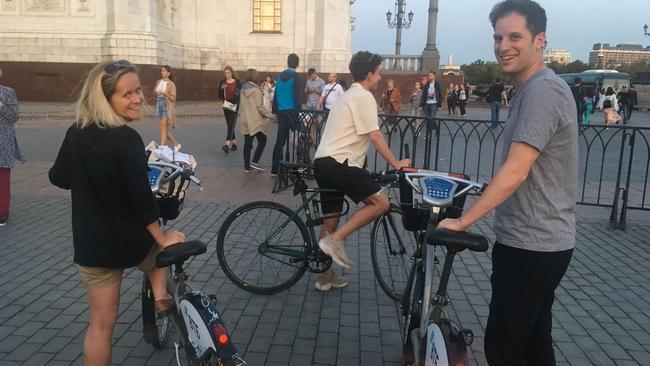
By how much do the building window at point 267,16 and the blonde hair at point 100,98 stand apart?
2468cm

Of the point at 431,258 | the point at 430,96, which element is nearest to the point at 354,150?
the point at 431,258

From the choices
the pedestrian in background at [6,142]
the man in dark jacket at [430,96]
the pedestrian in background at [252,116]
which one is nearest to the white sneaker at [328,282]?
the pedestrian in background at [6,142]

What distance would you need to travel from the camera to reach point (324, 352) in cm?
357

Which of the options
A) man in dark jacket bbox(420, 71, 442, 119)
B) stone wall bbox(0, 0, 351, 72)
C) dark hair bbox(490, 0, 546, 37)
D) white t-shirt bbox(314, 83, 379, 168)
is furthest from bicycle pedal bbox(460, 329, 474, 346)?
stone wall bbox(0, 0, 351, 72)

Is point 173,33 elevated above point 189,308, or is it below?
above

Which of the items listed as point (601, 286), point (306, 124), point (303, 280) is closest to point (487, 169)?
point (306, 124)

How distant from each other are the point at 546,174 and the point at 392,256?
2.37m

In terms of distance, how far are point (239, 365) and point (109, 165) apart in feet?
3.43

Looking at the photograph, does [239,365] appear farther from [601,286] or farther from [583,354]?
[601,286]

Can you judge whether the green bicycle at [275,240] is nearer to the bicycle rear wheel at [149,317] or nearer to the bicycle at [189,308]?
the bicycle rear wheel at [149,317]

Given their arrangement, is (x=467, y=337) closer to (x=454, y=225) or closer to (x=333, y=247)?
(x=454, y=225)

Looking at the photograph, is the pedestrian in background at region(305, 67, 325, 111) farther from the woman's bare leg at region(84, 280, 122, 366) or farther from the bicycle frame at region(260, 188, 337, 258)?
the woman's bare leg at region(84, 280, 122, 366)

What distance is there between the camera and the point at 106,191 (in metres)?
2.44

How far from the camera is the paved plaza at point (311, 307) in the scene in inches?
140
